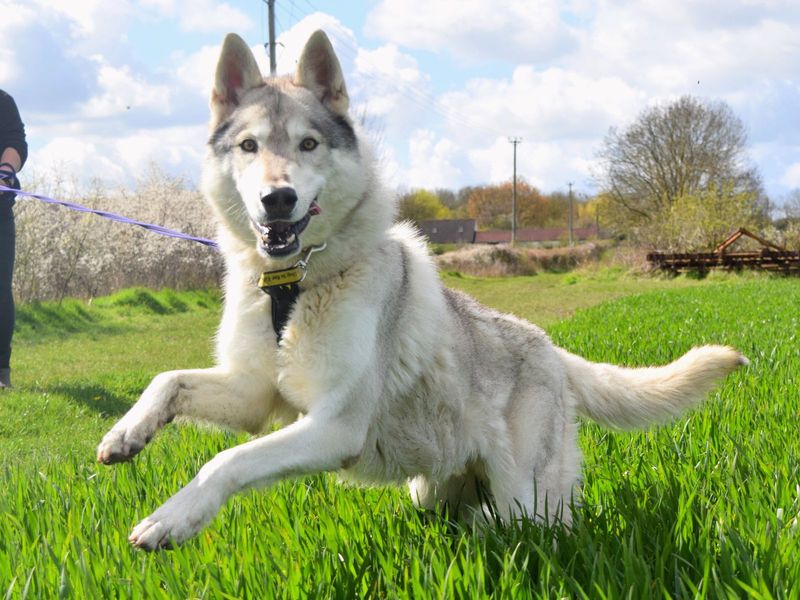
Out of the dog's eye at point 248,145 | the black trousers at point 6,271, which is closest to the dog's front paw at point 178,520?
the dog's eye at point 248,145

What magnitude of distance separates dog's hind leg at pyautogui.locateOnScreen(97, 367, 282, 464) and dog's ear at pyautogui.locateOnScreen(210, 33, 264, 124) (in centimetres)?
121

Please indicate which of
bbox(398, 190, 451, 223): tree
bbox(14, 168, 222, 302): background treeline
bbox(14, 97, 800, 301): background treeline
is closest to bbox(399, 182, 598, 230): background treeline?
bbox(398, 190, 451, 223): tree

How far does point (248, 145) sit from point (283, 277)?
58 cm

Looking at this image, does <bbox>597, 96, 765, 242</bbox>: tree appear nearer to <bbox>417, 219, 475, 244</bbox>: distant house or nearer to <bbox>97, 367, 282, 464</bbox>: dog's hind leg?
<bbox>417, 219, 475, 244</bbox>: distant house

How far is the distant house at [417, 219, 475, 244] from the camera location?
83.8m

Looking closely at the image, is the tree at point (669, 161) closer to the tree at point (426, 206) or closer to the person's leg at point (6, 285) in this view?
the tree at point (426, 206)

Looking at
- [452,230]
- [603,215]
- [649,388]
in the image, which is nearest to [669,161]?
[603,215]

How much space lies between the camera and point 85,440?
6715 mm

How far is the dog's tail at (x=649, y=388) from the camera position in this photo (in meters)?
4.08

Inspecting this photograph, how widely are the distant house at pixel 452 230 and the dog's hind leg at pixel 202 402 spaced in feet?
263

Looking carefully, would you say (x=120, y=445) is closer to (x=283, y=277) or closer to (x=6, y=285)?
(x=283, y=277)

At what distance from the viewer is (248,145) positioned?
→ 3.50m

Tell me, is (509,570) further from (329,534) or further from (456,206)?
(456,206)

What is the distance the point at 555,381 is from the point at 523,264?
4518 cm
